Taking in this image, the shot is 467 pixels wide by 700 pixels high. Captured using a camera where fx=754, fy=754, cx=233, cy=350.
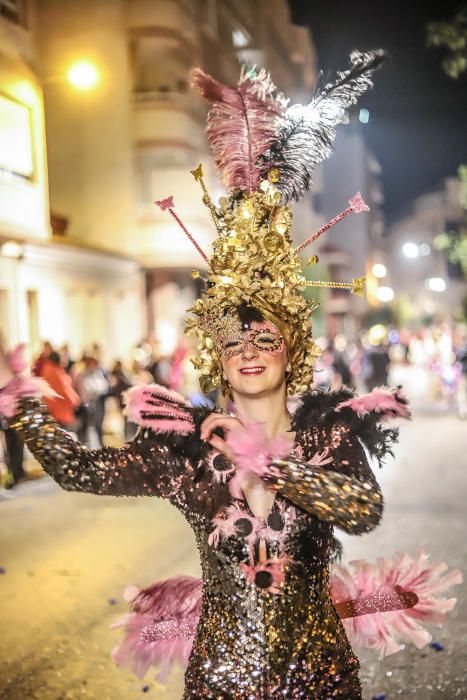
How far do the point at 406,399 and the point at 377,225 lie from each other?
89080 mm

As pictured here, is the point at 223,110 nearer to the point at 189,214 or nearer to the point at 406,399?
the point at 406,399

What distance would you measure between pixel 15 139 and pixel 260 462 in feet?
52.3

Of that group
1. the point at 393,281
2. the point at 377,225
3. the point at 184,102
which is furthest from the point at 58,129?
the point at 393,281

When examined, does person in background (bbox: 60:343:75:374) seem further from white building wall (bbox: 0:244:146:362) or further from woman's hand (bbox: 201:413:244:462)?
woman's hand (bbox: 201:413:244:462)

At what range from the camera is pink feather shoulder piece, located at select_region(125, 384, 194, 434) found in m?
2.36

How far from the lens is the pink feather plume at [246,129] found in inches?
104

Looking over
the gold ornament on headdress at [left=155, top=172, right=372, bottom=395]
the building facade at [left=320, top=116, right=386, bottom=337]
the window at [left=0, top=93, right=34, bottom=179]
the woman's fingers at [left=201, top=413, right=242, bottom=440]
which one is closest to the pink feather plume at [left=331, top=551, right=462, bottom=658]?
the gold ornament on headdress at [left=155, top=172, right=372, bottom=395]

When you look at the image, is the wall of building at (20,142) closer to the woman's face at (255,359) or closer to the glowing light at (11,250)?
the glowing light at (11,250)

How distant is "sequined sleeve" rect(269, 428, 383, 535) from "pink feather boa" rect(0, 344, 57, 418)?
0.85m

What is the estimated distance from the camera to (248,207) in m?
2.50

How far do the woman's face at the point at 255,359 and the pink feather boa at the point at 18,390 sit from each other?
586 mm

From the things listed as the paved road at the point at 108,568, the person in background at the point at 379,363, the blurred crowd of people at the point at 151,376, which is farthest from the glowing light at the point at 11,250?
the person in background at the point at 379,363

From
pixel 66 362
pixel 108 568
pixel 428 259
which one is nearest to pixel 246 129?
pixel 108 568

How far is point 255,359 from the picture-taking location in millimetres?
2354
